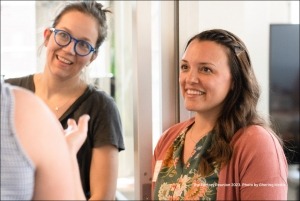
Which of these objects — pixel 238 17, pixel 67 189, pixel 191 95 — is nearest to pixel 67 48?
pixel 191 95

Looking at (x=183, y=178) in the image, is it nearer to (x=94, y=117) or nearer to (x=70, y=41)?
(x=94, y=117)

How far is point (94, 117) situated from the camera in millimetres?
743

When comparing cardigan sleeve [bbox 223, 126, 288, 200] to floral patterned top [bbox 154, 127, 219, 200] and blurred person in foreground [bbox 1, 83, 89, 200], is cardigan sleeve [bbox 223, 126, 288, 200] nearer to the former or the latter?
floral patterned top [bbox 154, 127, 219, 200]

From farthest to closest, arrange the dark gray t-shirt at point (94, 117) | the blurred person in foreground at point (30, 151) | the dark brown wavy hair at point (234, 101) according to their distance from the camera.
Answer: the dark brown wavy hair at point (234, 101) < the dark gray t-shirt at point (94, 117) < the blurred person in foreground at point (30, 151)

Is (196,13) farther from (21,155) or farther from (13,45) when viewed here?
(13,45)

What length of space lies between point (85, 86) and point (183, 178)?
0.29m

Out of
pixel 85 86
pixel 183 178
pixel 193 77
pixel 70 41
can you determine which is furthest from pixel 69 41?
pixel 183 178

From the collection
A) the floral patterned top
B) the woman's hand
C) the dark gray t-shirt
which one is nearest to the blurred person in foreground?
the woman's hand

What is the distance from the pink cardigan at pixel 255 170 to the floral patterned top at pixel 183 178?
3 cm

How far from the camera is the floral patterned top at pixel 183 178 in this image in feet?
2.52

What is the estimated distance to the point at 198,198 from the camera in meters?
0.77

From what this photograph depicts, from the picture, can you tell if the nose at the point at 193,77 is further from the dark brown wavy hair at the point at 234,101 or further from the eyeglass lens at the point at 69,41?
the eyeglass lens at the point at 69,41

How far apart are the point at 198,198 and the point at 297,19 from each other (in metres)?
1.11

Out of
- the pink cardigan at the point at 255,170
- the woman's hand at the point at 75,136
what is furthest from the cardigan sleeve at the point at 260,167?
the woman's hand at the point at 75,136
